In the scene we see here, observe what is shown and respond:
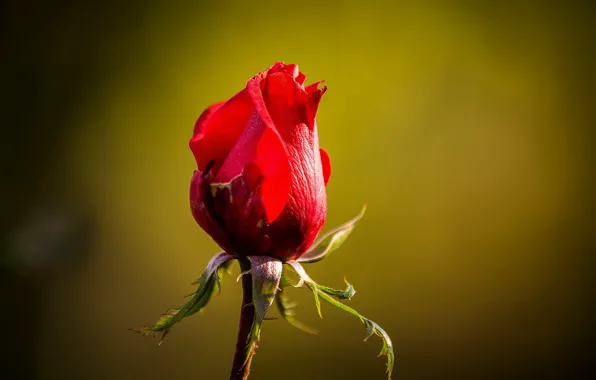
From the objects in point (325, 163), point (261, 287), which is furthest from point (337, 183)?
point (261, 287)

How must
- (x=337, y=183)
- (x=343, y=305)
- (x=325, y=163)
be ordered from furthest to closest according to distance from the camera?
(x=337, y=183)
(x=325, y=163)
(x=343, y=305)

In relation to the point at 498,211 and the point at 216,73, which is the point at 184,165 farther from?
the point at 498,211

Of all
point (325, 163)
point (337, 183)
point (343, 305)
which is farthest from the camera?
point (337, 183)

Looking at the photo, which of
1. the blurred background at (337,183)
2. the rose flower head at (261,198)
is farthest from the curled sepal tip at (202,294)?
the blurred background at (337,183)

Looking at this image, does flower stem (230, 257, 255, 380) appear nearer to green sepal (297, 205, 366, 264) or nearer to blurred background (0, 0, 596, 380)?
green sepal (297, 205, 366, 264)

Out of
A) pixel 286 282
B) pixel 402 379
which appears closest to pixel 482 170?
pixel 402 379

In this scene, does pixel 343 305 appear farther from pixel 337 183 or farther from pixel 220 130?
pixel 337 183

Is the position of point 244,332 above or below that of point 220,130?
below
